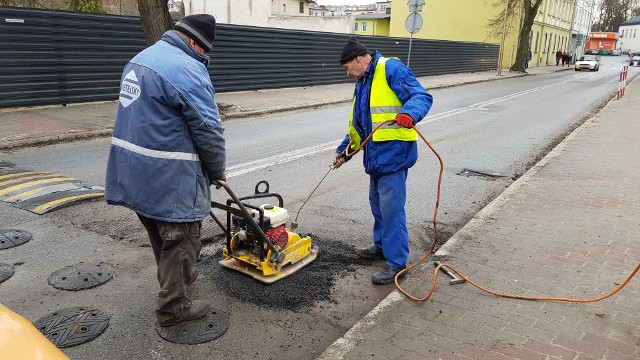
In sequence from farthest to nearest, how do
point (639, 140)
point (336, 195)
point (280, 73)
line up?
point (280, 73) < point (639, 140) < point (336, 195)

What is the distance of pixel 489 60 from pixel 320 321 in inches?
1527

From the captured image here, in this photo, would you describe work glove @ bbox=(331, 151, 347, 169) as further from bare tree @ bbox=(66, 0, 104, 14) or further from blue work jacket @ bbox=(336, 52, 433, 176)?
bare tree @ bbox=(66, 0, 104, 14)

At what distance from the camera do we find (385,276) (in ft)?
13.8

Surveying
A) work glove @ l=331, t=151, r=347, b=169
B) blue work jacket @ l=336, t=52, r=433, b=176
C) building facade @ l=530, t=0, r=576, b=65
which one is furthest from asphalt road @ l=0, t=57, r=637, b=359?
building facade @ l=530, t=0, r=576, b=65

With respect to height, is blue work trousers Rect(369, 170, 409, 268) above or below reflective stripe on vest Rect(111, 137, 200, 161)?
below

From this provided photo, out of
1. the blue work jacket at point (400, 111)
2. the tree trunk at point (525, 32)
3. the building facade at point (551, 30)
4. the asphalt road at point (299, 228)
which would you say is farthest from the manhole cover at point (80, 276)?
the building facade at point (551, 30)

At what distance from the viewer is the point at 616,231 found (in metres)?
5.36

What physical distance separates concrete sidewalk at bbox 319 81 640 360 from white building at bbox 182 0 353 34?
4064cm

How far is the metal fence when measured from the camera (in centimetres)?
1089

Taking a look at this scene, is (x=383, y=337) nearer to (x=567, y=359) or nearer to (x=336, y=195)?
(x=567, y=359)

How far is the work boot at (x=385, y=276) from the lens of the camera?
4.19 meters

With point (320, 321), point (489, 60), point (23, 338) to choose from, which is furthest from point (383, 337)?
point (489, 60)

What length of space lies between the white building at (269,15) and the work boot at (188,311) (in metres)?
43.2

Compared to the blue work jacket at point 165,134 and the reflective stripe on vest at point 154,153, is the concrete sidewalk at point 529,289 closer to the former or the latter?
the blue work jacket at point 165,134
